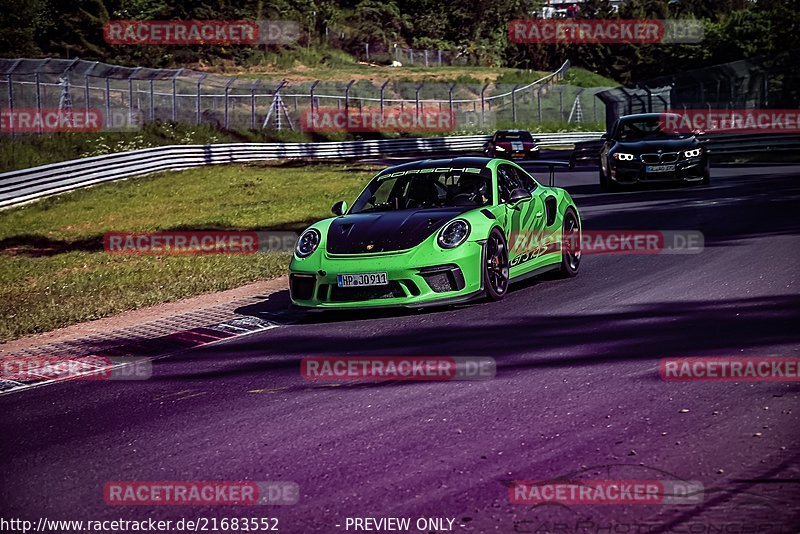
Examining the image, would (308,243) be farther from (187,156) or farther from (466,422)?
(187,156)

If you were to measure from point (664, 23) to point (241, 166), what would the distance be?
66876 millimetres

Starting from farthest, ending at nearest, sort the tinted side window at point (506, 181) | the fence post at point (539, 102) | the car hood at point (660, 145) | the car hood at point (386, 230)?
1. the fence post at point (539, 102)
2. the car hood at point (660, 145)
3. the tinted side window at point (506, 181)
4. the car hood at point (386, 230)

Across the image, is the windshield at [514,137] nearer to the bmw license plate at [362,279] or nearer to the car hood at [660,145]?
the car hood at [660,145]

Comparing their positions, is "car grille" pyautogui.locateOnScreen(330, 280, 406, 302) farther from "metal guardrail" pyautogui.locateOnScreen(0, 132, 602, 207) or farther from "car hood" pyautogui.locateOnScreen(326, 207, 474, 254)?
"metal guardrail" pyautogui.locateOnScreen(0, 132, 602, 207)

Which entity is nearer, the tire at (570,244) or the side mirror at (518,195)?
the side mirror at (518,195)

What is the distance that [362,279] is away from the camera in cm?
972

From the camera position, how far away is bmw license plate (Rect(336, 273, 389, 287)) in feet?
31.7

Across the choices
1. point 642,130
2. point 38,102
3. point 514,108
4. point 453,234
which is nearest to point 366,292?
point 453,234

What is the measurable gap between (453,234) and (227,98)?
3661 cm

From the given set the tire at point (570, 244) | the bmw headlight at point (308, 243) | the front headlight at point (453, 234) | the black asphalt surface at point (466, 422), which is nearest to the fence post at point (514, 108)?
the tire at point (570, 244)

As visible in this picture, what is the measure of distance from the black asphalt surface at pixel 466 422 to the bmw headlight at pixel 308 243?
643 mm

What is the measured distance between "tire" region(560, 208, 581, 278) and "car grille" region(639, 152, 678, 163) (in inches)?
352

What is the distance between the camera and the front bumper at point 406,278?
965cm

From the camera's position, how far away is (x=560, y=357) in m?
7.49
